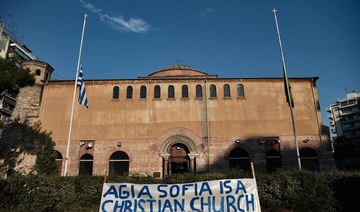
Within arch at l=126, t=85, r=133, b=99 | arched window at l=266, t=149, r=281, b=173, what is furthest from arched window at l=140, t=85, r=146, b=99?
arched window at l=266, t=149, r=281, b=173

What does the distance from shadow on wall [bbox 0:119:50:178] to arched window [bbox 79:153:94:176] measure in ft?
13.8

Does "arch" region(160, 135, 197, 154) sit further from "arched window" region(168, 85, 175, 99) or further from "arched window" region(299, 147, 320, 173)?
"arched window" region(299, 147, 320, 173)

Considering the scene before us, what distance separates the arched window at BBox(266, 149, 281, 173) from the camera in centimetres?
2472

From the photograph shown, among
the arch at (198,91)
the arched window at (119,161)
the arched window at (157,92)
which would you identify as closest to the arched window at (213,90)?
the arch at (198,91)

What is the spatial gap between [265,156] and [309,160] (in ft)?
13.4

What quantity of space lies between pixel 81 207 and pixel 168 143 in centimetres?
1304

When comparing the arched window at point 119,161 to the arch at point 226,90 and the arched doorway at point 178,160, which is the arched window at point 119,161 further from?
the arch at point 226,90

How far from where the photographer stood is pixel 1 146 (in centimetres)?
2498

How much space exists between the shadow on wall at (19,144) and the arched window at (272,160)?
20.9 meters

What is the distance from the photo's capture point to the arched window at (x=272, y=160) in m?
24.7

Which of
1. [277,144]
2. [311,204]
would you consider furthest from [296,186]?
[277,144]

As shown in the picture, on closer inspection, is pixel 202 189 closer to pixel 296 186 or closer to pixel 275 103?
pixel 296 186

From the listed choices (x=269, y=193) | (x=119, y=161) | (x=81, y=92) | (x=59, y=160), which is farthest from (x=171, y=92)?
(x=269, y=193)

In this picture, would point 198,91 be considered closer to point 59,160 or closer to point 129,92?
point 129,92
